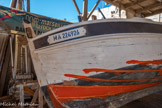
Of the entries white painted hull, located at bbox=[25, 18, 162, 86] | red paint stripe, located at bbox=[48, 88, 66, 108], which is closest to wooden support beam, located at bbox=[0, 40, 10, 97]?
red paint stripe, located at bbox=[48, 88, 66, 108]

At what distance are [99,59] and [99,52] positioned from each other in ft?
0.39

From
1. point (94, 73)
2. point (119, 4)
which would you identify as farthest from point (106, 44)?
point (119, 4)

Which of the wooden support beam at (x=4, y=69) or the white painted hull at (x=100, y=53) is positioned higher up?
the white painted hull at (x=100, y=53)

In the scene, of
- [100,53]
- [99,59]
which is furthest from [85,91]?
[100,53]

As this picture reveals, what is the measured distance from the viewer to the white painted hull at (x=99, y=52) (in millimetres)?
1638

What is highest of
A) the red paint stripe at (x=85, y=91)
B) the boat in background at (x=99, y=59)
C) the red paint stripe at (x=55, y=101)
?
the boat in background at (x=99, y=59)

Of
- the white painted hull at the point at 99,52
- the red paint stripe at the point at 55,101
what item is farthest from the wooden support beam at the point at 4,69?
the white painted hull at the point at 99,52

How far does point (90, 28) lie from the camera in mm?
1651

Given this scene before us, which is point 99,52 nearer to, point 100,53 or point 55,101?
point 100,53

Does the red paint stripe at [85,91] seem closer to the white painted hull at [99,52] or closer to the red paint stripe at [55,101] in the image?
the red paint stripe at [55,101]

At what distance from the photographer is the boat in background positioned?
5.42ft

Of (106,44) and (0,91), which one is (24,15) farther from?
(106,44)

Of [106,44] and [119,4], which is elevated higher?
[119,4]

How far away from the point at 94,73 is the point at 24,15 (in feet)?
15.3
